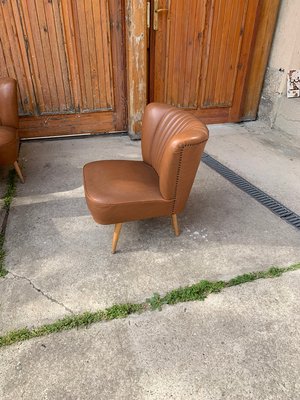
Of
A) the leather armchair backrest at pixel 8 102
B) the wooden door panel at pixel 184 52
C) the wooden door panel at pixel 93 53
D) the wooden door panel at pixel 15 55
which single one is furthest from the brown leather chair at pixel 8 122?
the wooden door panel at pixel 184 52

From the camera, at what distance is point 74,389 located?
1.15 m

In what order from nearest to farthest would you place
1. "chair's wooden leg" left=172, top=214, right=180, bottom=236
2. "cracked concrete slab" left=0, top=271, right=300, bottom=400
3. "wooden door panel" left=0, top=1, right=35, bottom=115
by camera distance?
"cracked concrete slab" left=0, top=271, right=300, bottom=400, "chair's wooden leg" left=172, top=214, right=180, bottom=236, "wooden door panel" left=0, top=1, right=35, bottom=115

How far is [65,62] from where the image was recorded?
3.03 m

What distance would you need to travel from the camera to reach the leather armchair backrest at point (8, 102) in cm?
235

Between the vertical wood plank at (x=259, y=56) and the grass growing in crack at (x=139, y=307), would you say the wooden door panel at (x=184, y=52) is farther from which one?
the grass growing in crack at (x=139, y=307)

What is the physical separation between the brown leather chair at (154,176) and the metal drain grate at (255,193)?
0.82 metres

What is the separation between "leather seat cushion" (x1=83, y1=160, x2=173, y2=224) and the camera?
64.5 inches

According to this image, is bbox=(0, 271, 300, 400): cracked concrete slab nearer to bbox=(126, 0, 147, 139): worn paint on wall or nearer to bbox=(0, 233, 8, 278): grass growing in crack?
bbox=(0, 233, 8, 278): grass growing in crack

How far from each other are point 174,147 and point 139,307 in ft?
2.62

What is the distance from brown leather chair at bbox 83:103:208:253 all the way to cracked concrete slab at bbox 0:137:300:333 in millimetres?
163

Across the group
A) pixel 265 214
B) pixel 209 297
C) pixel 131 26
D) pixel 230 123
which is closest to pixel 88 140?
pixel 131 26

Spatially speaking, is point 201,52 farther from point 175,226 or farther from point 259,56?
point 175,226

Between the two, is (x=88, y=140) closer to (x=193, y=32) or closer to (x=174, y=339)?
(x=193, y=32)

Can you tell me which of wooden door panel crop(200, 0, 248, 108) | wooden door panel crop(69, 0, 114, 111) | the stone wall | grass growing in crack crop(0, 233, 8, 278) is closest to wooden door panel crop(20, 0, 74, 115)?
wooden door panel crop(69, 0, 114, 111)
